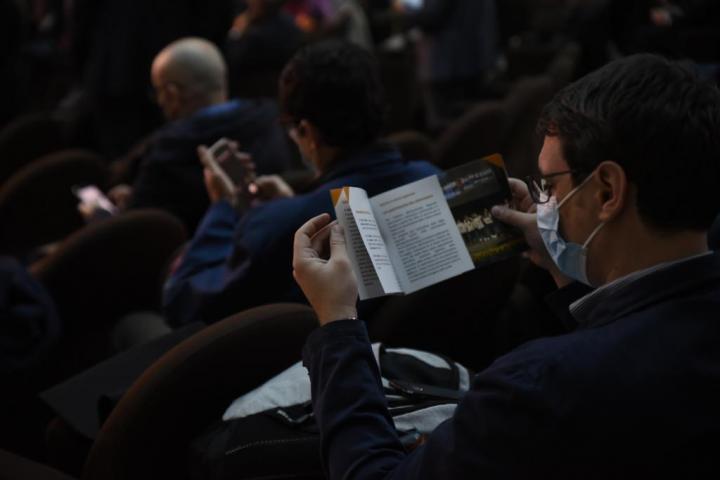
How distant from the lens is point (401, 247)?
4.66ft

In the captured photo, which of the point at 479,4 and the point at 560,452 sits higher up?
the point at 560,452

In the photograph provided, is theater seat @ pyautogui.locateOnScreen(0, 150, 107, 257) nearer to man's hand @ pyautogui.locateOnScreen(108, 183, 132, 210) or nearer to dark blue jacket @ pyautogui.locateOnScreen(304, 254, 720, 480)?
man's hand @ pyautogui.locateOnScreen(108, 183, 132, 210)

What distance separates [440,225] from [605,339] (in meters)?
0.48

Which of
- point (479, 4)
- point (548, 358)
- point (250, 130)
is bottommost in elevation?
point (479, 4)

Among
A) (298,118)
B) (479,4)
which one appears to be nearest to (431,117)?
(479,4)

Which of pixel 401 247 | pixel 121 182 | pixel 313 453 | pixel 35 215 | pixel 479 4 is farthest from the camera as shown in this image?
pixel 479 4

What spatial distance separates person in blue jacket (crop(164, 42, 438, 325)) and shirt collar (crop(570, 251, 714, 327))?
2.83 feet

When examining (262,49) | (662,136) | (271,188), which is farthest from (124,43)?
(662,136)

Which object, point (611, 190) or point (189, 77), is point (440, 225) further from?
point (189, 77)

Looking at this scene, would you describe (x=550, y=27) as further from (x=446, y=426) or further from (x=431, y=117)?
(x=446, y=426)

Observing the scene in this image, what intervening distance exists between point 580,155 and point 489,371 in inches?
11.1

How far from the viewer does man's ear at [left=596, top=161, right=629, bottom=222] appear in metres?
1.07

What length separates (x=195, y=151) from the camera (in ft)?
9.36

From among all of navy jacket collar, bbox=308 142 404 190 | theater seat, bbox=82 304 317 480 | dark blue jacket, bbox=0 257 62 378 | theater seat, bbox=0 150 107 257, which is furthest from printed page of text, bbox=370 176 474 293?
theater seat, bbox=0 150 107 257
